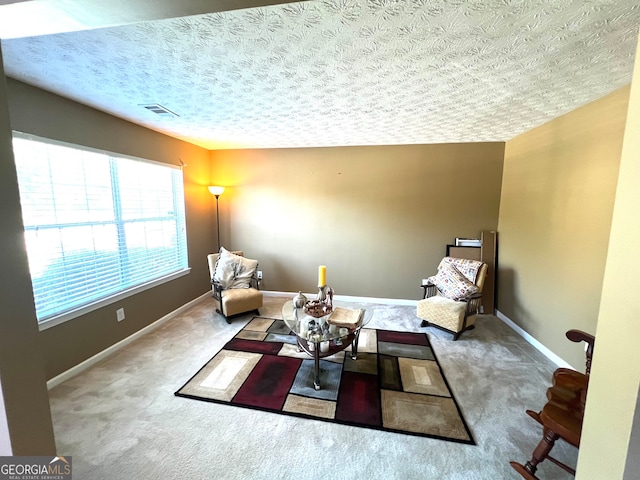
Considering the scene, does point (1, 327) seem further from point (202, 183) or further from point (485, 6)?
point (202, 183)

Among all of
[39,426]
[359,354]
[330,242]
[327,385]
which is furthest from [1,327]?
[330,242]

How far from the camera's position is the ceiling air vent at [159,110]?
2.30m

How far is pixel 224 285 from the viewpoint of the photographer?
3.48 metres

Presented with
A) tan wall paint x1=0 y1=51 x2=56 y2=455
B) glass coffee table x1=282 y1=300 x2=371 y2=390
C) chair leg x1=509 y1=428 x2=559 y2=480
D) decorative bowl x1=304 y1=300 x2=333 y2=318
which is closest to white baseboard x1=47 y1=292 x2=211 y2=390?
tan wall paint x1=0 y1=51 x2=56 y2=455

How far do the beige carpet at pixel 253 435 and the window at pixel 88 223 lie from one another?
785 mm

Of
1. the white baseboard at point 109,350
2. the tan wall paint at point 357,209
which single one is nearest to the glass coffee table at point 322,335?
the tan wall paint at point 357,209

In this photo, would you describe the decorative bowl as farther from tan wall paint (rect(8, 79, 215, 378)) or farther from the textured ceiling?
tan wall paint (rect(8, 79, 215, 378))

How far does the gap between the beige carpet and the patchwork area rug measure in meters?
0.09

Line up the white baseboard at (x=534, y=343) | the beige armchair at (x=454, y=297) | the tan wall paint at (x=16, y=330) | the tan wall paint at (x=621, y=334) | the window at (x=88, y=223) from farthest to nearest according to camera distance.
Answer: the beige armchair at (x=454, y=297) < the white baseboard at (x=534, y=343) < the window at (x=88, y=223) < the tan wall paint at (x=16, y=330) < the tan wall paint at (x=621, y=334)

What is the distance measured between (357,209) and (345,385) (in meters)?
2.55

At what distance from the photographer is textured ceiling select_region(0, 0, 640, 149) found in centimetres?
118

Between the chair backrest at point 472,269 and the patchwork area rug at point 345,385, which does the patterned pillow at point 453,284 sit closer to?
the chair backrest at point 472,269

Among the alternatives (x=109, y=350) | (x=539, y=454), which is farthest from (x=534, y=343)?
(x=109, y=350)
